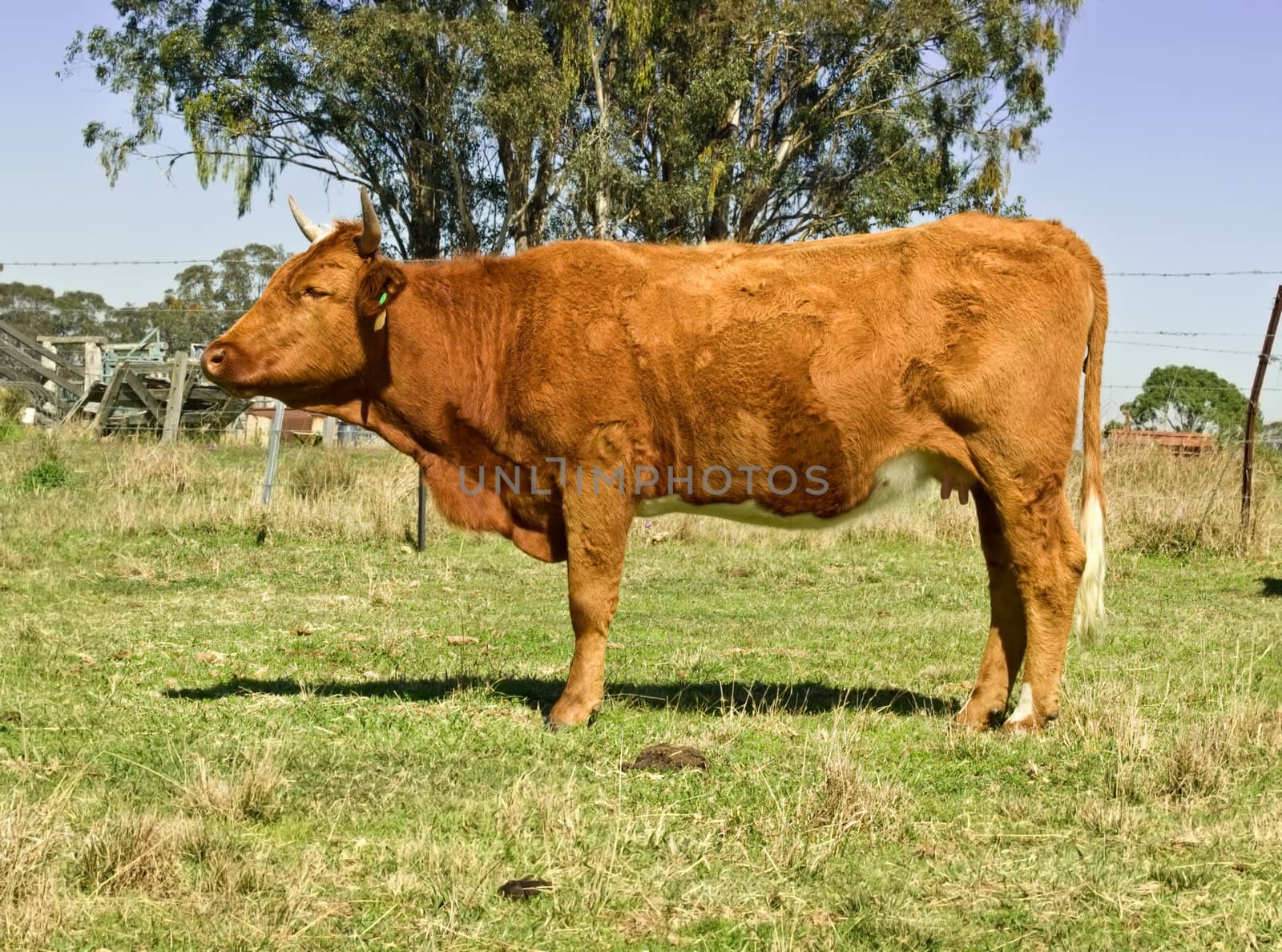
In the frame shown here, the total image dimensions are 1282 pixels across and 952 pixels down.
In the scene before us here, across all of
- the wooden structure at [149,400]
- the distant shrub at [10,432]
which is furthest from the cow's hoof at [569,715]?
the wooden structure at [149,400]

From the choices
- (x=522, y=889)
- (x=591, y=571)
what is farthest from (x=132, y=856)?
(x=591, y=571)

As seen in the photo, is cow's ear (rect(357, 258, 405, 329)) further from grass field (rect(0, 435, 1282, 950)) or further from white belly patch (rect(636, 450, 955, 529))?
grass field (rect(0, 435, 1282, 950))

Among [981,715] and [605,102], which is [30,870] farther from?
[605,102]

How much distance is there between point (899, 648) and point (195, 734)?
14.9ft

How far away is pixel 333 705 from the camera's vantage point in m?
5.83

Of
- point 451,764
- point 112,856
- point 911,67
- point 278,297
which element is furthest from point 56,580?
point 911,67

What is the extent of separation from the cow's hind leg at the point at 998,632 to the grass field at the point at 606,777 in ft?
0.97

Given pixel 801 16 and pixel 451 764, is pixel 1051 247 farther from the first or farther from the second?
pixel 801 16

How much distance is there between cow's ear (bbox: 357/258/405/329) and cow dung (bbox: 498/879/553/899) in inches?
121

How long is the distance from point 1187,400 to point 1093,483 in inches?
1539

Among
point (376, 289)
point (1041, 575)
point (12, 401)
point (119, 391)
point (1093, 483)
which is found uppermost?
point (376, 289)

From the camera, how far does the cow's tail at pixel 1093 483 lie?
19.6 feet

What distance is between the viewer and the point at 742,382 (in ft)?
18.6

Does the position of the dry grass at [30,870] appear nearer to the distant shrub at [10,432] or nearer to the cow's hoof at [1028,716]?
the cow's hoof at [1028,716]
